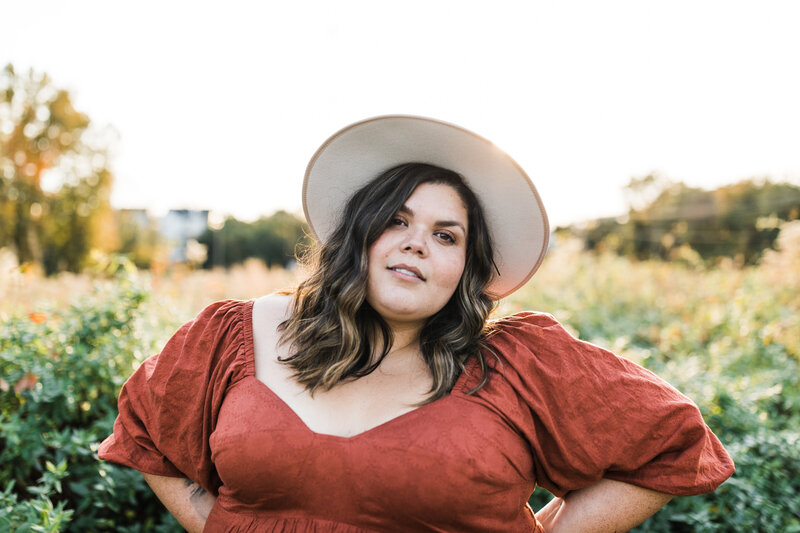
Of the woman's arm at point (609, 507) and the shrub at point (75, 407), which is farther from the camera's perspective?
the shrub at point (75, 407)

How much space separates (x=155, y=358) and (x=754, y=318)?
5254mm

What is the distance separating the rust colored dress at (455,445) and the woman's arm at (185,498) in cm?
10

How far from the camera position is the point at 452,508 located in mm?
1487

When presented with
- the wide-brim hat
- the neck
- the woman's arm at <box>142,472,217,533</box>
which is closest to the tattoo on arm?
the woman's arm at <box>142,472,217,533</box>

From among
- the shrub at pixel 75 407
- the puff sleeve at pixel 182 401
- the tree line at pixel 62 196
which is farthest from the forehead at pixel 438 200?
the tree line at pixel 62 196

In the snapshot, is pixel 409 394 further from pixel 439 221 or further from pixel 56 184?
pixel 56 184

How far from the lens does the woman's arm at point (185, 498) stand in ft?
5.97

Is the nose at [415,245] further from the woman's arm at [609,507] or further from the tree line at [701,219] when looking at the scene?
the tree line at [701,219]

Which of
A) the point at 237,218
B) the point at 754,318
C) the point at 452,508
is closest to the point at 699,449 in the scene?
the point at 452,508

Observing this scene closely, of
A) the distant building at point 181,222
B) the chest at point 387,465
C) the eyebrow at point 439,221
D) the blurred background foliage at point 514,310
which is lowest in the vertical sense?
the distant building at point 181,222

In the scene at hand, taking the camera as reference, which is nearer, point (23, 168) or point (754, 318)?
point (754, 318)

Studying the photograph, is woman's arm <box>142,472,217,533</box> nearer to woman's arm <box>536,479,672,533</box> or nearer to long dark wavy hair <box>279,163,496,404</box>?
long dark wavy hair <box>279,163,496,404</box>

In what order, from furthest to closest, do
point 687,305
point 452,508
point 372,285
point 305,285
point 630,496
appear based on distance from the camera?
point 687,305 < point 305,285 < point 372,285 < point 630,496 < point 452,508

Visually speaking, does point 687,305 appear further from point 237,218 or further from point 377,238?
point 237,218
